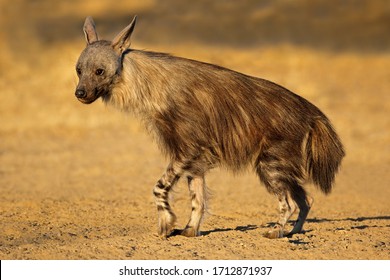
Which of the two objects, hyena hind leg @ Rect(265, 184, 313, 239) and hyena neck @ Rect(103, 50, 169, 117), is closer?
hyena neck @ Rect(103, 50, 169, 117)

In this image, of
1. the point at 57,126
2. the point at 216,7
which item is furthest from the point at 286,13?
the point at 57,126

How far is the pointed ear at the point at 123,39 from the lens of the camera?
768 centimetres

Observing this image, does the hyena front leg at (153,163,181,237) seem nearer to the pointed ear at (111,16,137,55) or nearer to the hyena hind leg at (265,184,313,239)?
the hyena hind leg at (265,184,313,239)

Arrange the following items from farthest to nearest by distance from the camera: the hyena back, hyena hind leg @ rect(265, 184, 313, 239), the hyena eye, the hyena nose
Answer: hyena hind leg @ rect(265, 184, 313, 239) → the hyena back → the hyena eye → the hyena nose

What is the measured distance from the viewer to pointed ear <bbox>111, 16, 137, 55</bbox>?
25.2 feet

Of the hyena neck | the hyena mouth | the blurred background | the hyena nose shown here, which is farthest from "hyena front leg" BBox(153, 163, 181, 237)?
the blurred background

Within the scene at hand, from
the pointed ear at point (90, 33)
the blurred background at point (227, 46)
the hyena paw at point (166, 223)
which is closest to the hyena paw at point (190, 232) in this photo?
the hyena paw at point (166, 223)

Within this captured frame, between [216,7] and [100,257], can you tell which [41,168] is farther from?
[216,7]

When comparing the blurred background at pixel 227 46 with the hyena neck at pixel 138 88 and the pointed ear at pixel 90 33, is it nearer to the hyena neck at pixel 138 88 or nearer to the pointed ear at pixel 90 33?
the pointed ear at pixel 90 33

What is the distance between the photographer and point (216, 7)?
26.0m


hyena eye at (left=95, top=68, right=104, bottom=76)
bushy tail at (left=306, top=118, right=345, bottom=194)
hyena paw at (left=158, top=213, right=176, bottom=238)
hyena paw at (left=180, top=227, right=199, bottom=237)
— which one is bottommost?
hyena paw at (left=180, top=227, right=199, bottom=237)

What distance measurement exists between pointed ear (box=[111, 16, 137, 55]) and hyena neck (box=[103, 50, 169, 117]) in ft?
0.35

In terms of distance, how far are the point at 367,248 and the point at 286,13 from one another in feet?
60.9

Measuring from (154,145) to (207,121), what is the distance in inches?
373
